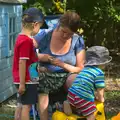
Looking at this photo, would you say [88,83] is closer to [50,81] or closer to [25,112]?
[50,81]

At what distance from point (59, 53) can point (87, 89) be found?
0.63 metres

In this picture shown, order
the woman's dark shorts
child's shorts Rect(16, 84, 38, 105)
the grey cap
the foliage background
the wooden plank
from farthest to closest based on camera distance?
the foliage background
the wooden plank
the woman's dark shorts
child's shorts Rect(16, 84, 38, 105)
the grey cap

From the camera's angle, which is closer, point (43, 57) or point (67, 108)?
point (67, 108)

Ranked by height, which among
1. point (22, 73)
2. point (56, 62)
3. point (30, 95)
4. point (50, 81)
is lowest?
point (30, 95)

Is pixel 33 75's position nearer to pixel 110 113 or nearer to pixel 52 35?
pixel 52 35

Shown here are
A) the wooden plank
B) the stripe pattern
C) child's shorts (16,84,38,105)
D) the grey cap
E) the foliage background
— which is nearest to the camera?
the stripe pattern

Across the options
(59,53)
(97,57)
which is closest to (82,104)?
(97,57)

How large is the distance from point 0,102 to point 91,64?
3.44m

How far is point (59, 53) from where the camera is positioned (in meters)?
5.13

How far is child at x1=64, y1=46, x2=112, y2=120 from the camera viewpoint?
15.6 ft

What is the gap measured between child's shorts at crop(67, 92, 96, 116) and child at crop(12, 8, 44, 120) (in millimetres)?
479

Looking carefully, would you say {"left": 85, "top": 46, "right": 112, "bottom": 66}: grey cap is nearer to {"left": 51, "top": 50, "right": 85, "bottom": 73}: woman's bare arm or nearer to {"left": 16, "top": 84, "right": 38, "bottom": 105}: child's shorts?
{"left": 51, "top": 50, "right": 85, "bottom": 73}: woman's bare arm

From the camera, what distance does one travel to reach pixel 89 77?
4770 mm

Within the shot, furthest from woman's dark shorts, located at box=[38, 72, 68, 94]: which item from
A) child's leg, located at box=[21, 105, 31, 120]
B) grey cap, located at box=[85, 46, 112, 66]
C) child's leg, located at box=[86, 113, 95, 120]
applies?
child's leg, located at box=[86, 113, 95, 120]
